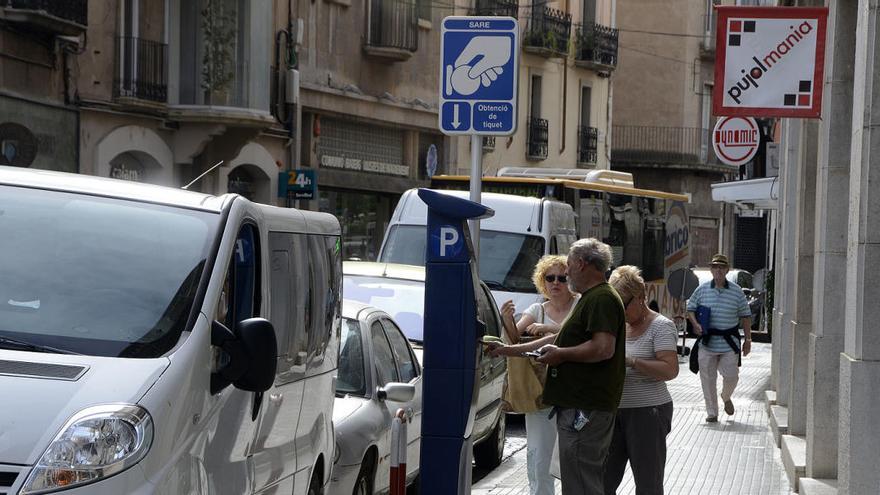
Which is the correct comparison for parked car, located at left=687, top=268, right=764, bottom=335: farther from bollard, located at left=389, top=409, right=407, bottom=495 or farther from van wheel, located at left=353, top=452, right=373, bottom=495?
bollard, located at left=389, top=409, right=407, bottom=495

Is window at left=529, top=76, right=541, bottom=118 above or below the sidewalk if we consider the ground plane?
above

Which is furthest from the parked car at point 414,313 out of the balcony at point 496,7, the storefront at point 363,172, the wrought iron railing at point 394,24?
the balcony at point 496,7

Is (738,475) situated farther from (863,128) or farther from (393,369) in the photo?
(863,128)

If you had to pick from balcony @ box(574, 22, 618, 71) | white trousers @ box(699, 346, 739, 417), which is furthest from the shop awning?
balcony @ box(574, 22, 618, 71)

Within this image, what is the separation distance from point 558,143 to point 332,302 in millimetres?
38627

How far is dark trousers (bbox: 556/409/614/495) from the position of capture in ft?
25.6

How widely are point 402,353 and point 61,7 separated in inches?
548

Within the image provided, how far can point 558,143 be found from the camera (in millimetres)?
46438

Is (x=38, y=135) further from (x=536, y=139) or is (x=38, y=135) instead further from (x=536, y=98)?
(x=536, y=98)

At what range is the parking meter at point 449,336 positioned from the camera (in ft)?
26.0

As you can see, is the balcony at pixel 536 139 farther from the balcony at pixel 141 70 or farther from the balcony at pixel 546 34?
the balcony at pixel 141 70

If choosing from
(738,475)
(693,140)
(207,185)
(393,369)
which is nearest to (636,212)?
(207,185)

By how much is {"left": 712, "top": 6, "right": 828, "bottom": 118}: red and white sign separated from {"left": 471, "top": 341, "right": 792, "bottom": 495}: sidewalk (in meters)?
2.95

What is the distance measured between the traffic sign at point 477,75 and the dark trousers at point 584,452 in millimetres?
2291
